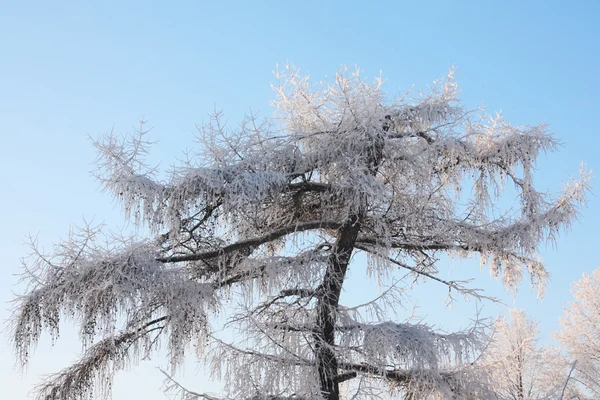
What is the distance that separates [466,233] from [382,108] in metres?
1.76

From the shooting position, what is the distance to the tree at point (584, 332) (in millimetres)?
→ 12172

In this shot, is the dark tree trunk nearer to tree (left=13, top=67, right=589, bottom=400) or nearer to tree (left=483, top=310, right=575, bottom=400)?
tree (left=13, top=67, right=589, bottom=400)

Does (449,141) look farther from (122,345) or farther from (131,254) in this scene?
(122,345)

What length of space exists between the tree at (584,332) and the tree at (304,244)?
17.6ft

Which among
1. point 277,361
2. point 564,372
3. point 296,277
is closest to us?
point 277,361

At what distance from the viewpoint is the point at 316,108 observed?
26.6 feet

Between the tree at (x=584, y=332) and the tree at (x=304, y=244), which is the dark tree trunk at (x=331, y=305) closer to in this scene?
the tree at (x=304, y=244)

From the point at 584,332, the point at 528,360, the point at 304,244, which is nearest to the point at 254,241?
the point at 304,244

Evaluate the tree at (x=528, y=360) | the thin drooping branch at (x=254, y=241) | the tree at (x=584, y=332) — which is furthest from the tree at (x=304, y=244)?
the tree at (x=584, y=332)

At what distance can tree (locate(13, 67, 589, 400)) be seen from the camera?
661 cm

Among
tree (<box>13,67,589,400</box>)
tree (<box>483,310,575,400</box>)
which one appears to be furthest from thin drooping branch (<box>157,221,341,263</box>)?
tree (<box>483,310,575,400</box>)

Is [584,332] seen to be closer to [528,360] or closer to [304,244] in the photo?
[528,360]

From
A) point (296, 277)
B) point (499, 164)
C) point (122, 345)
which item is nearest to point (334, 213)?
point (296, 277)

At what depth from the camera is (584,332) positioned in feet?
42.3
